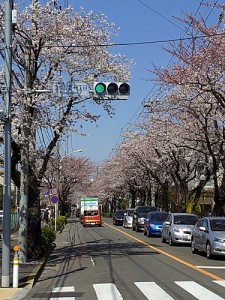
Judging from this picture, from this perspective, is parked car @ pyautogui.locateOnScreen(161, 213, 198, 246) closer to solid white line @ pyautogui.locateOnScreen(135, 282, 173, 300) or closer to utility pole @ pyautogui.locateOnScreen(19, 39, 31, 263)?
utility pole @ pyautogui.locateOnScreen(19, 39, 31, 263)

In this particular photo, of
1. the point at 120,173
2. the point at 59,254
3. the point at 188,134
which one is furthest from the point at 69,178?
the point at 59,254

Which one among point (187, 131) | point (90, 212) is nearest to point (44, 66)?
point (187, 131)

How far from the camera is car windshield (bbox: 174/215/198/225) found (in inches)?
990

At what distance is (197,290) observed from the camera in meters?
11.4

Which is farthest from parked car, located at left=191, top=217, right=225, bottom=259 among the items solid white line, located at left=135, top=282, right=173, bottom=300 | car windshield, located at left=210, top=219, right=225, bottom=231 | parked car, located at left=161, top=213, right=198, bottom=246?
solid white line, located at left=135, top=282, right=173, bottom=300

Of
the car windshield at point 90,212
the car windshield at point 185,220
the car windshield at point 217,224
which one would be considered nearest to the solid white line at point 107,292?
the car windshield at point 217,224

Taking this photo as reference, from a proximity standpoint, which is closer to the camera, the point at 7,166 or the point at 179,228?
the point at 7,166

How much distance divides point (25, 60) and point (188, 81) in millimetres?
7595

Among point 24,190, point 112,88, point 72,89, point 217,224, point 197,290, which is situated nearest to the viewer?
point 197,290

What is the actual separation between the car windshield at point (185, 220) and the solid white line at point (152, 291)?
1285 centimetres

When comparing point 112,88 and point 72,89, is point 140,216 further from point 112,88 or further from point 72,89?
point 112,88

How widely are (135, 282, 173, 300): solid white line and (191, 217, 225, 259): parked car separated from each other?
5.81m

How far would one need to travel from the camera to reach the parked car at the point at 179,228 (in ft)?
79.8

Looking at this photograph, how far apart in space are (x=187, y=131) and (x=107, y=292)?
72.6ft
